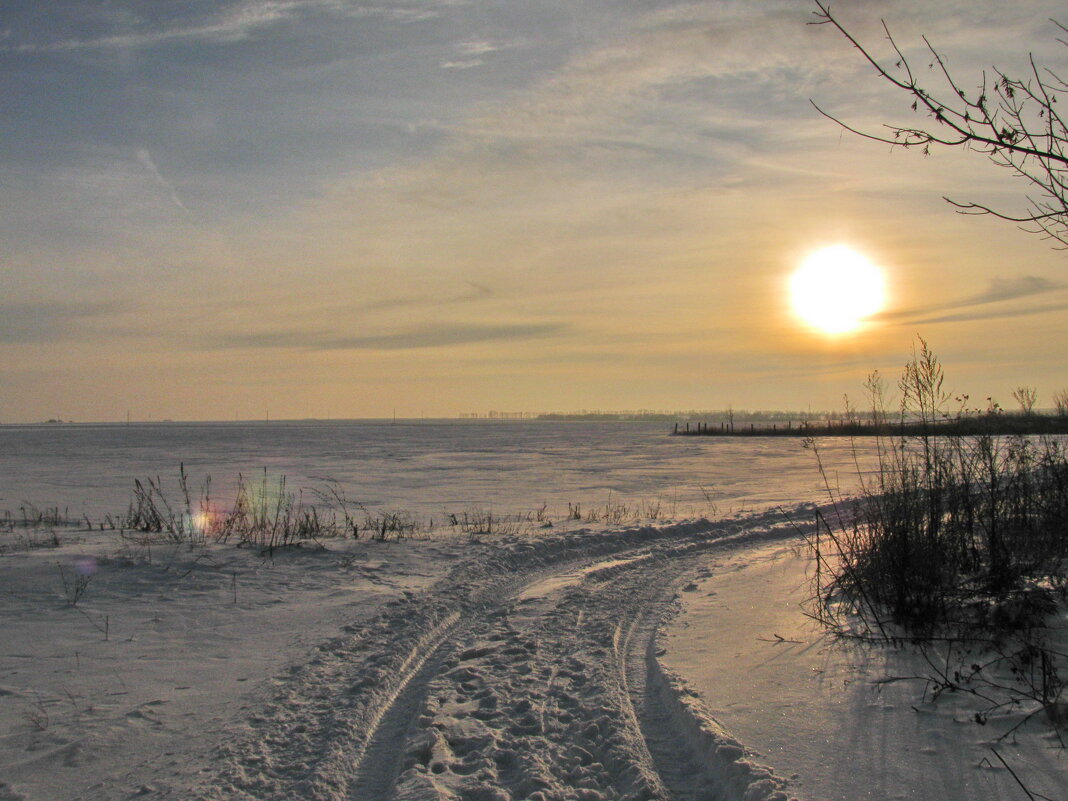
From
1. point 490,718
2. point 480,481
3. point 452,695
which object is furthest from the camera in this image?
point 480,481

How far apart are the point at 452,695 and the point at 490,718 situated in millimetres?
527

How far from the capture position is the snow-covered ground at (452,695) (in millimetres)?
4211

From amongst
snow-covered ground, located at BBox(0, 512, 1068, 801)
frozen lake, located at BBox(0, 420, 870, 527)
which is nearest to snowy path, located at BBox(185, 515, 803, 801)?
snow-covered ground, located at BBox(0, 512, 1068, 801)

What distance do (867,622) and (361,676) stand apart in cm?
470

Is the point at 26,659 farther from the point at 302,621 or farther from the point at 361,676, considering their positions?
the point at 361,676

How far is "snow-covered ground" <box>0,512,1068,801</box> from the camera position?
4211mm

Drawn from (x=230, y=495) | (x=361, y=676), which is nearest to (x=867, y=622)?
(x=361, y=676)

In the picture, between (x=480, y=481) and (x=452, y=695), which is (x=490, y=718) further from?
(x=480, y=481)

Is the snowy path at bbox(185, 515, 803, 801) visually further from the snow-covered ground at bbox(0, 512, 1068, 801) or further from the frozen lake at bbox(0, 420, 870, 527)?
the frozen lake at bbox(0, 420, 870, 527)

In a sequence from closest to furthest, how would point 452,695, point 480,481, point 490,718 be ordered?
point 490,718 < point 452,695 < point 480,481

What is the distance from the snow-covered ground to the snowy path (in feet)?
0.06

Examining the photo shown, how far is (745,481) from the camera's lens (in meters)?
27.4

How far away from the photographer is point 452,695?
18.4 ft

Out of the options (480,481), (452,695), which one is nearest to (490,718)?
(452,695)
